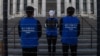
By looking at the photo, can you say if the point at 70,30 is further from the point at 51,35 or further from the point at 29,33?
the point at 51,35

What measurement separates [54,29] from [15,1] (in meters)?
11.4

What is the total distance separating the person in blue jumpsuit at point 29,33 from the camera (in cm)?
559

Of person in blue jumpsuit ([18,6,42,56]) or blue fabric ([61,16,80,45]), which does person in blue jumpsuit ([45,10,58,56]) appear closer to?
blue fabric ([61,16,80,45])

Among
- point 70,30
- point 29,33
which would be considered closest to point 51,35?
point 70,30

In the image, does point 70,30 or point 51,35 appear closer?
point 70,30

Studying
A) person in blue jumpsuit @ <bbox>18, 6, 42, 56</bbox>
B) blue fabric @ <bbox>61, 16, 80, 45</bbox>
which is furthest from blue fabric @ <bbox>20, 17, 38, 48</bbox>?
blue fabric @ <bbox>61, 16, 80, 45</bbox>

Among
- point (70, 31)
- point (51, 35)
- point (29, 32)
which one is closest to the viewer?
point (29, 32)

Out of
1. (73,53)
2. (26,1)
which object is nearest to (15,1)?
(26,1)

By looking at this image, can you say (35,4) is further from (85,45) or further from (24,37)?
(24,37)

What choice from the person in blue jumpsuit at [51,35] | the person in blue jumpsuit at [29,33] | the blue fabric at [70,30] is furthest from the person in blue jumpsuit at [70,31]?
the person in blue jumpsuit at [51,35]

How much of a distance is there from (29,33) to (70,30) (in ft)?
2.31

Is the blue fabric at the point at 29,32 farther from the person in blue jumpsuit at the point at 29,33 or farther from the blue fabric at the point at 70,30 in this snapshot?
the blue fabric at the point at 70,30

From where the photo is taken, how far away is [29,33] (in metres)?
5.61

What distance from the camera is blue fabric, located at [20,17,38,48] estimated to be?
18.3 feet
